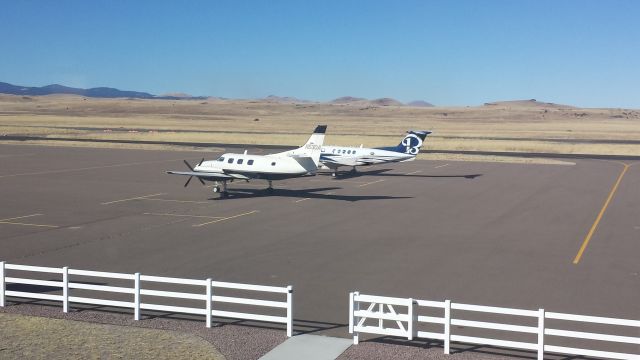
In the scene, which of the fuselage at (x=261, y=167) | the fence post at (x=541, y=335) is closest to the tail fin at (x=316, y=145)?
the fuselage at (x=261, y=167)

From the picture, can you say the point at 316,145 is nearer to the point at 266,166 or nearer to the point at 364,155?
the point at 266,166

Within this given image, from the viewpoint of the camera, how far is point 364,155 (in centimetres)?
5781

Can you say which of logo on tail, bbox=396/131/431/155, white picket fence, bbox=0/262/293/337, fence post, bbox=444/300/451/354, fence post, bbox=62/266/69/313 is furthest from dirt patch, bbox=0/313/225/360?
logo on tail, bbox=396/131/431/155

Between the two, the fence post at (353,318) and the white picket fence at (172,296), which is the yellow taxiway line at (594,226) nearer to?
the fence post at (353,318)

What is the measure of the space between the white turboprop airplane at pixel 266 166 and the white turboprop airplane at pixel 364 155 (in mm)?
12831

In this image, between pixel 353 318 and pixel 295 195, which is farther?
pixel 295 195

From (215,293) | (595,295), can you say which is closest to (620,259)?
(595,295)

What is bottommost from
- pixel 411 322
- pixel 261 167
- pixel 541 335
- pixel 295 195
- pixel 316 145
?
pixel 295 195

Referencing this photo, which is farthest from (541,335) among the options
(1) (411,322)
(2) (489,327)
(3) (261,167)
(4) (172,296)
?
(3) (261,167)

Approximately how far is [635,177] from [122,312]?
54.2 meters

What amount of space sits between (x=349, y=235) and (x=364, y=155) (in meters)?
26.4

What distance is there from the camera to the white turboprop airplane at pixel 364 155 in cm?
5750

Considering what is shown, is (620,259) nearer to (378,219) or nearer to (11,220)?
(378,219)

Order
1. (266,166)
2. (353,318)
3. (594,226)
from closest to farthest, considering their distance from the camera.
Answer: (353,318)
(594,226)
(266,166)
